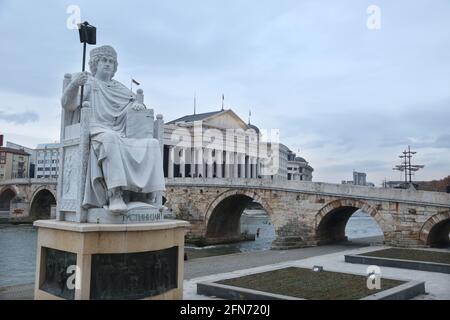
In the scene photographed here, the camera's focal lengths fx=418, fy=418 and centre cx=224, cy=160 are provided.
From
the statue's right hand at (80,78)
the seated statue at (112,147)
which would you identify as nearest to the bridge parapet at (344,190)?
the seated statue at (112,147)

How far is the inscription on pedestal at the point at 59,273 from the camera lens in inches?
192

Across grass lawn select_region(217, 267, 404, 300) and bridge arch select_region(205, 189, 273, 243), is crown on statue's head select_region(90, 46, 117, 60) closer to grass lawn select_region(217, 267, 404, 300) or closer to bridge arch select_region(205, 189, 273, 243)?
grass lawn select_region(217, 267, 404, 300)

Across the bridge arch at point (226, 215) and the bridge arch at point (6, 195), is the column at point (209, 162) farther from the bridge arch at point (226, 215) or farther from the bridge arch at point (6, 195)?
the bridge arch at point (226, 215)

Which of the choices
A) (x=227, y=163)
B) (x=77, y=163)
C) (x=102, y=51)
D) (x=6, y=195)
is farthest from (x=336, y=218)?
(x=6, y=195)

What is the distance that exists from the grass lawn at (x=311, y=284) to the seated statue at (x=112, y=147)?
10.4 feet

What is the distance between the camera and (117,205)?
500cm

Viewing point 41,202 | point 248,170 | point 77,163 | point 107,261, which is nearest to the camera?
point 107,261

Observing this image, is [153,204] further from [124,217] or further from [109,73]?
[109,73]

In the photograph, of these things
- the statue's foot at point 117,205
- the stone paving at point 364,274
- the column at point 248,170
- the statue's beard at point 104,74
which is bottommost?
the stone paving at point 364,274

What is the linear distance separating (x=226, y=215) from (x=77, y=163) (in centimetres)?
2217

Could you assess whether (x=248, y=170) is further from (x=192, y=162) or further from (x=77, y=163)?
(x=77, y=163)
